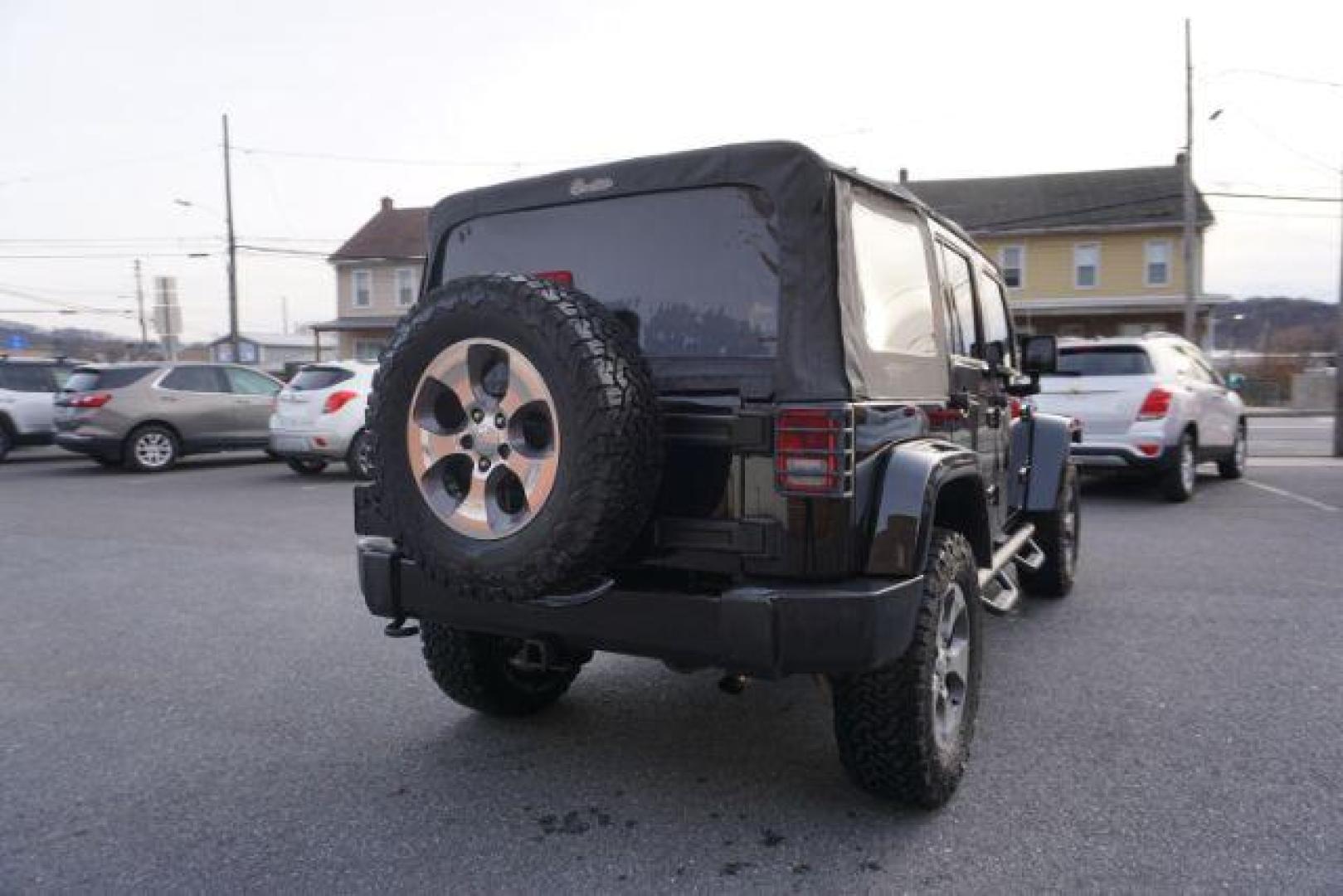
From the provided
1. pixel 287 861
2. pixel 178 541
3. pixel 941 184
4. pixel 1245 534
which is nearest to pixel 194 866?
pixel 287 861

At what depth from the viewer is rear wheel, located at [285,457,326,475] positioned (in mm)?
12797

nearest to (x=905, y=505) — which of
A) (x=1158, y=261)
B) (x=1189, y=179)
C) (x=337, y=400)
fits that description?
(x=337, y=400)

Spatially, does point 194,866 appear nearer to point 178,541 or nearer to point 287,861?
point 287,861

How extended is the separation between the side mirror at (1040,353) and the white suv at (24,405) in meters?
15.0

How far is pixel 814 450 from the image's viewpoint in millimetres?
2578

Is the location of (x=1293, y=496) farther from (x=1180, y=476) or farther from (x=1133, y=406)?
(x=1133, y=406)

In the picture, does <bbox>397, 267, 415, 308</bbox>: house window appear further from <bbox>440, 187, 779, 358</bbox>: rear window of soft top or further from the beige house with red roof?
<bbox>440, 187, 779, 358</bbox>: rear window of soft top

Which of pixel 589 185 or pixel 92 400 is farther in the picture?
pixel 92 400

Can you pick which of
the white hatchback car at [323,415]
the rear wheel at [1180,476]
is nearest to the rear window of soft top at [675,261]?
the rear wheel at [1180,476]

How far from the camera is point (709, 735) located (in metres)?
3.66

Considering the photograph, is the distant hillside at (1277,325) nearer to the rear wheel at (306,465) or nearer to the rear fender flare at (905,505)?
the rear wheel at (306,465)

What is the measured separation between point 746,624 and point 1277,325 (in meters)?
90.5

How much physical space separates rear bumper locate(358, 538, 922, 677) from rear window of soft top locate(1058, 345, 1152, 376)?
7470mm

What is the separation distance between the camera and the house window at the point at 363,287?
39656 mm
